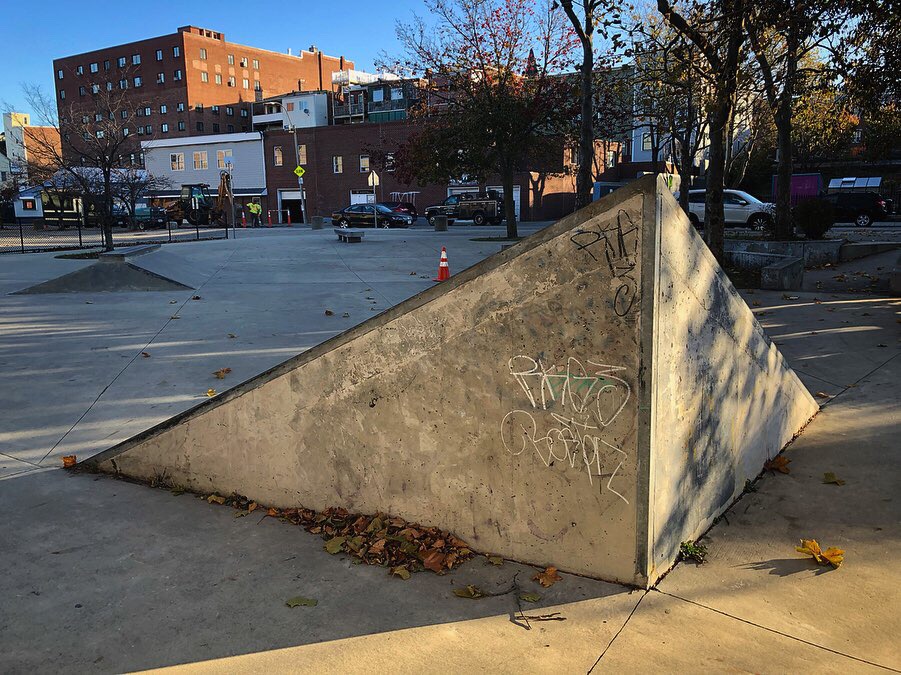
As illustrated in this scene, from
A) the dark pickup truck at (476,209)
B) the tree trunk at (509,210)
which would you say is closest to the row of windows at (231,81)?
the dark pickup truck at (476,209)

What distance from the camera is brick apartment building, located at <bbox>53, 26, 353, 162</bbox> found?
82.9 meters

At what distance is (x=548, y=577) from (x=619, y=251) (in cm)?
162

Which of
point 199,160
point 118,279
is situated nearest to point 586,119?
point 118,279

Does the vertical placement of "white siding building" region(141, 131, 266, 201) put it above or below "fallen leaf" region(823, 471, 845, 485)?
above

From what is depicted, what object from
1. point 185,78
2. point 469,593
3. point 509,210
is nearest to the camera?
point 469,593

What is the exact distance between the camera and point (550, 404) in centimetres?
326

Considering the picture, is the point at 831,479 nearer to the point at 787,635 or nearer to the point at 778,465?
the point at 778,465

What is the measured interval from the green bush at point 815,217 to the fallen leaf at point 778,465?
1587cm

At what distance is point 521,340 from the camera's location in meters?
3.29

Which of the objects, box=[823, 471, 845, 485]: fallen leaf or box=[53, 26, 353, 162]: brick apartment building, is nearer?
box=[823, 471, 845, 485]: fallen leaf

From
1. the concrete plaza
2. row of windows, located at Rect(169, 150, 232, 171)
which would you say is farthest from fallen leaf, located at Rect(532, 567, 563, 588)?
row of windows, located at Rect(169, 150, 232, 171)

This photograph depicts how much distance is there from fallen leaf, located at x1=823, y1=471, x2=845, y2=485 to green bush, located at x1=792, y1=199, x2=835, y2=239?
16.0 meters

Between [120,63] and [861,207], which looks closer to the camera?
[861,207]

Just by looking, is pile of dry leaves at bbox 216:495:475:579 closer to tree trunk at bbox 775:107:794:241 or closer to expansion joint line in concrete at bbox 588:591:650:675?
expansion joint line in concrete at bbox 588:591:650:675
